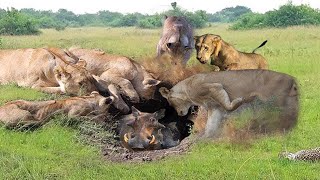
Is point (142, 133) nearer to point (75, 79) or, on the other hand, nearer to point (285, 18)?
point (75, 79)

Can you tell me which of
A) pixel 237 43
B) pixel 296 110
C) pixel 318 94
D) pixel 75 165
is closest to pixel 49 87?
pixel 75 165

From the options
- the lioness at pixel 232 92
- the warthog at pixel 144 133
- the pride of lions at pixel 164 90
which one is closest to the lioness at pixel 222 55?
the pride of lions at pixel 164 90

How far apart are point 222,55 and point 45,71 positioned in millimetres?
2653

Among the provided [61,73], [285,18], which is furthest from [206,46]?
[285,18]

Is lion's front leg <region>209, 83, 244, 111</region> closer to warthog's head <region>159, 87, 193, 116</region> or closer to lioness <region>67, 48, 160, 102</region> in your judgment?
warthog's head <region>159, 87, 193, 116</region>

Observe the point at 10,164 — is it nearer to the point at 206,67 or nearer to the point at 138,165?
the point at 138,165

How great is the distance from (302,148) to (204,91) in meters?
1.26

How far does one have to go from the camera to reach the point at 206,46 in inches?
316

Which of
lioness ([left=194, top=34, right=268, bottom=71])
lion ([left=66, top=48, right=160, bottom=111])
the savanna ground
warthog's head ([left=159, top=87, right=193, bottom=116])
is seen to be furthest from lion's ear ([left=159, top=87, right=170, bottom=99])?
the savanna ground

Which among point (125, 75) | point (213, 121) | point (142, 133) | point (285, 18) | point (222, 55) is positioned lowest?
point (285, 18)

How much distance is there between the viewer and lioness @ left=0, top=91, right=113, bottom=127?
25.5 ft

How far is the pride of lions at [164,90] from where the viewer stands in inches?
299

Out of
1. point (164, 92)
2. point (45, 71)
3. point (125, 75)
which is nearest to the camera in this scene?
point (164, 92)

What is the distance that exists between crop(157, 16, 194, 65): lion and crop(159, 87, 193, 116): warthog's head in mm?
942
